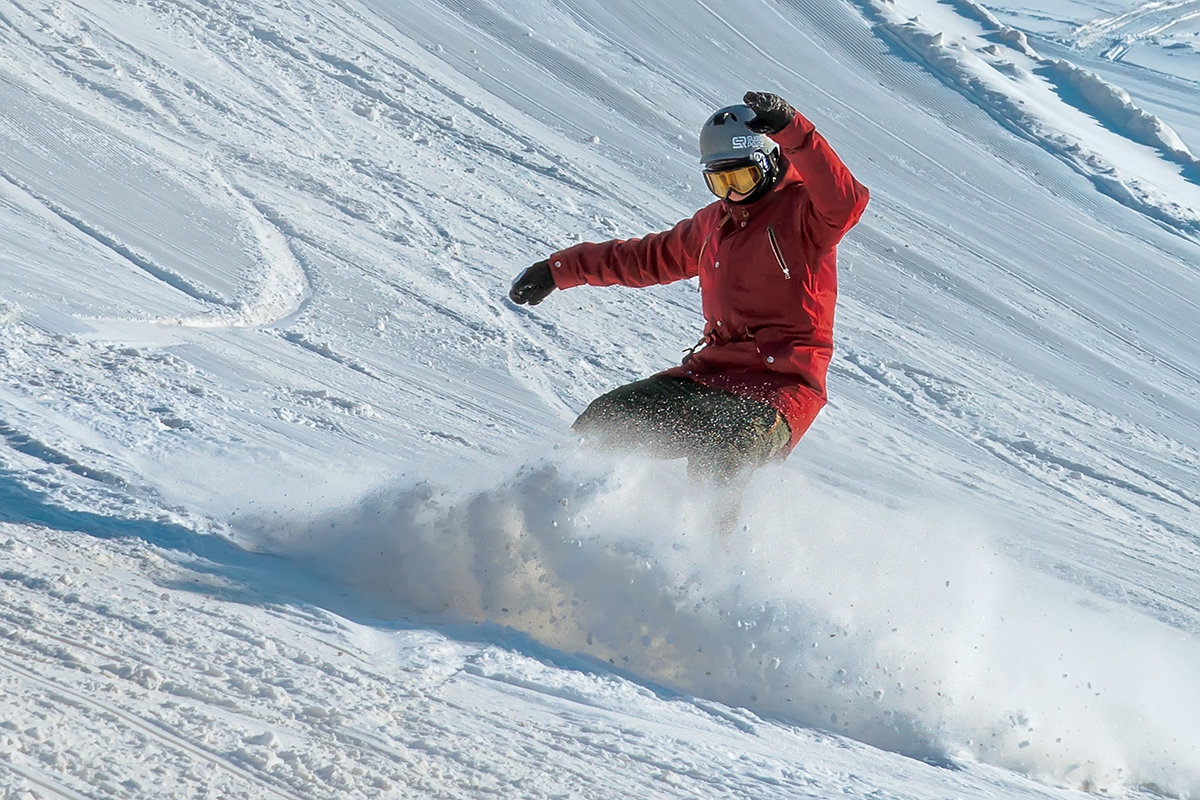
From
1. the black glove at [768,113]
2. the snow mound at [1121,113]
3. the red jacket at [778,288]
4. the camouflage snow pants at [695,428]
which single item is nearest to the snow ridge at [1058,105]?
the snow mound at [1121,113]

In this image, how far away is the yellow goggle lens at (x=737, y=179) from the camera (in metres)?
4.23

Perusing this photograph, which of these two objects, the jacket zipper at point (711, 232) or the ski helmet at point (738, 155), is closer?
the ski helmet at point (738, 155)

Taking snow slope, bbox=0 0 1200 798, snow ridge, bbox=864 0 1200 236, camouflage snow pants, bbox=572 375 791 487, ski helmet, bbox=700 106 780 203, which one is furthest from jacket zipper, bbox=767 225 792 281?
snow ridge, bbox=864 0 1200 236

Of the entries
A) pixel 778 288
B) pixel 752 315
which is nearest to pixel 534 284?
pixel 752 315

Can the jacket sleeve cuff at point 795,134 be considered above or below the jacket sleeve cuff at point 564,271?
above

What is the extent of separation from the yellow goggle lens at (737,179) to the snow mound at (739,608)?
3.43 feet

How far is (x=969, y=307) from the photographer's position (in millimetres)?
9336

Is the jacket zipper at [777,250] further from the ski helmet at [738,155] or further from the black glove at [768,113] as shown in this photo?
the black glove at [768,113]

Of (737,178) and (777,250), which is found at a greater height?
(737,178)

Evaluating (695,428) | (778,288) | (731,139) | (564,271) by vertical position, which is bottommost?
(695,428)

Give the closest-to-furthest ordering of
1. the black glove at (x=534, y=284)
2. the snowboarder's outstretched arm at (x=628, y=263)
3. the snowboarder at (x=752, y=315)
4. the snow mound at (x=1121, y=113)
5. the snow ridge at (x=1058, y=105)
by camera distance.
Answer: the snowboarder at (x=752, y=315) → the snowboarder's outstretched arm at (x=628, y=263) → the black glove at (x=534, y=284) → the snow ridge at (x=1058, y=105) → the snow mound at (x=1121, y=113)

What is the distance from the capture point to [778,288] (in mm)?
4297

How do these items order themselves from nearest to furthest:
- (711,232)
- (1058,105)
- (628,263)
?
(711,232) → (628,263) → (1058,105)

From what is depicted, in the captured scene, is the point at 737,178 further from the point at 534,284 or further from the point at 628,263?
the point at 534,284
